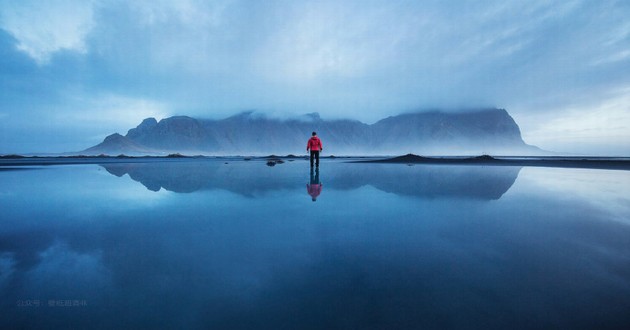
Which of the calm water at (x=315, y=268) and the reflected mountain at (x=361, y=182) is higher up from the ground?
the reflected mountain at (x=361, y=182)

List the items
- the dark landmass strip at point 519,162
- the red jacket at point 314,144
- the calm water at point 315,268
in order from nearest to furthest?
the calm water at point 315,268
the red jacket at point 314,144
the dark landmass strip at point 519,162

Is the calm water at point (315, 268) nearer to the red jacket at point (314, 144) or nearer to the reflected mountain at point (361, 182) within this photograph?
the reflected mountain at point (361, 182)

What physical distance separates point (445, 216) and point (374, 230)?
2.00 m

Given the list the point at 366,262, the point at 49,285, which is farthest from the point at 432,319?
the point at 49,285

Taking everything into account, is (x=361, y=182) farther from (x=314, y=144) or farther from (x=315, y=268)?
(x=315, y=268)

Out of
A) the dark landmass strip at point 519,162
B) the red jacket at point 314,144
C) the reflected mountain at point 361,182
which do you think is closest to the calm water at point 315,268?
the reflected mountain at point 361,182

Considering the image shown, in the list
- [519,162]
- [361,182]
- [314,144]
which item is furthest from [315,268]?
[519,162]

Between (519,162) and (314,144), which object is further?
(519,162)

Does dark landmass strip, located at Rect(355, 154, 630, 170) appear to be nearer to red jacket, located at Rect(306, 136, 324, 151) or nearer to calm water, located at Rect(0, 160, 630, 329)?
red jacket, located at Rect(306, 136, 324, 151)

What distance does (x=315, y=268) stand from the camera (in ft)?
10.2

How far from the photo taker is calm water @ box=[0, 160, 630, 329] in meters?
2.17

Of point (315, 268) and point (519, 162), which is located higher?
A: point (519, 162)

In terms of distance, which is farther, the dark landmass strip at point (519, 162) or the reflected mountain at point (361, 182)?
the dark landmass strip at point (519, 162)

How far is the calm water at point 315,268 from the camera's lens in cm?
217
